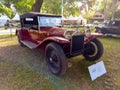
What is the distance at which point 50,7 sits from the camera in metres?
25.9

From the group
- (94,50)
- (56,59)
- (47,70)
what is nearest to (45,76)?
(47,70)

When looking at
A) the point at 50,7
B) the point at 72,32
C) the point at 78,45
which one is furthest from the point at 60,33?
the point at 50,7

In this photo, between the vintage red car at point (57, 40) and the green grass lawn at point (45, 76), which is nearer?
the green grass lawn at point (45, 76)

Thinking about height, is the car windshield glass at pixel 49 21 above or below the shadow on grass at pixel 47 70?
above

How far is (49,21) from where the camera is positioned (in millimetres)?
5453

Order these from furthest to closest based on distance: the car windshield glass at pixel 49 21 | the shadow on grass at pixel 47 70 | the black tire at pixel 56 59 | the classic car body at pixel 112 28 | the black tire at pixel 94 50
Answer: the classic car body at pixel 112 28, the car windshield glass at pixel 49 21, the black tire at pixel 94 50, the shadow on grass at pixel 47 70, the black tire at pixel 56 59

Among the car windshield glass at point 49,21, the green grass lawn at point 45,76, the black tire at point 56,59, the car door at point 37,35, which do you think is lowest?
the green grass lawn at point 45,76

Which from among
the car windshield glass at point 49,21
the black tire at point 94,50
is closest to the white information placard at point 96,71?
the black tire at point 94,50

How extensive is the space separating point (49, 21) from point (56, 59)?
1995 millimetres

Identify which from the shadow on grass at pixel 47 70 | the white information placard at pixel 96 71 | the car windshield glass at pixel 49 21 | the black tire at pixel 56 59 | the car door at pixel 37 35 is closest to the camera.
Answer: the black tire at pixel 56 59

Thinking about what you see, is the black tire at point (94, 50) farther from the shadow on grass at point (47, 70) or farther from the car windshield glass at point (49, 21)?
the car windshield glass at point (49, 21)

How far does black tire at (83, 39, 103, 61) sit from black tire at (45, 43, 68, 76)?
1.27 metres

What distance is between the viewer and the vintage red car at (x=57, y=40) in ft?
12.4

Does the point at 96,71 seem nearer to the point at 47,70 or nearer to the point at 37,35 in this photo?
the point at 47,70
